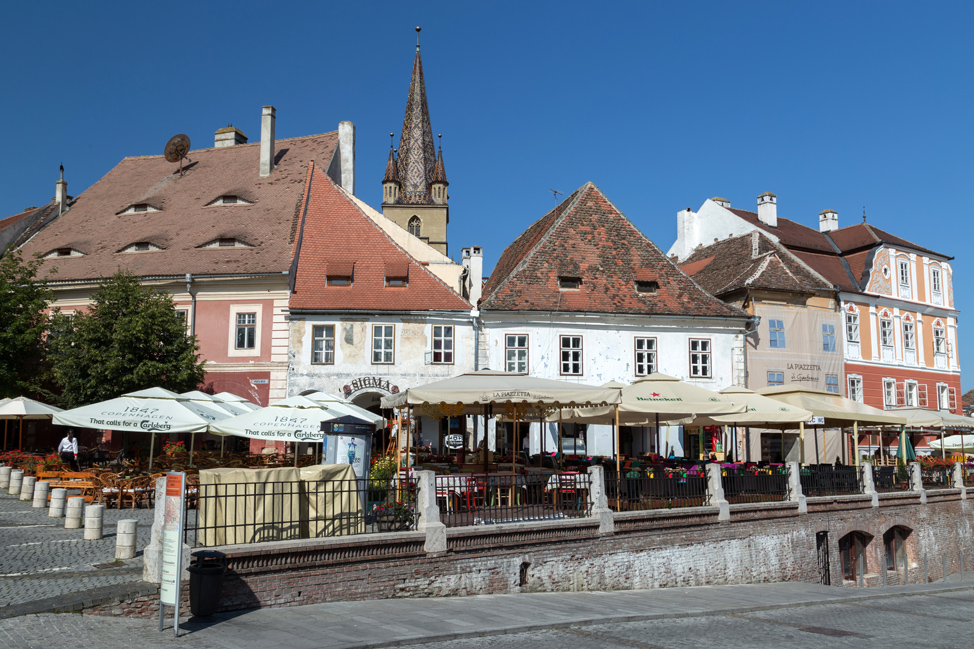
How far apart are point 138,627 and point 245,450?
19.0 metres

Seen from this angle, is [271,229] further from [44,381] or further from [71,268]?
[44,381]

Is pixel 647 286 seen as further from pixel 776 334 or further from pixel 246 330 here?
pixel 246 330

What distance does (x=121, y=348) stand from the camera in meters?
25.6

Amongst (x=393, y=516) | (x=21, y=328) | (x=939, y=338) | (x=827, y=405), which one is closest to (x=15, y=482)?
(x=21, y=328)

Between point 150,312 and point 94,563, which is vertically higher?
point 150,312

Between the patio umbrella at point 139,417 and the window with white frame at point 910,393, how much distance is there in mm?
30396

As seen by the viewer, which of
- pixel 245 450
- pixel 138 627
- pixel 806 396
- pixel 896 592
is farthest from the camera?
pixel 245 450

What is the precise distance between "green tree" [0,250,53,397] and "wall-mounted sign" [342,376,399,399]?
32.7 ft

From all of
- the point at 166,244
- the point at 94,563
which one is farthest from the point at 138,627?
the point at 166,244

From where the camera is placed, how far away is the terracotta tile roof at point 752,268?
112 ft

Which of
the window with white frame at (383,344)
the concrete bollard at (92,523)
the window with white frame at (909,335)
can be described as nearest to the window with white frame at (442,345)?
the window with white frame at (383,344)

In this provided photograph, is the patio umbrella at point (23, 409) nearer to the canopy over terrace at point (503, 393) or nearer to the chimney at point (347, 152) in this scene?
the canopy over terrace at point (503, 393)

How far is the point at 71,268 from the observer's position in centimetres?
3077

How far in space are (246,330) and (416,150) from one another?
45.0m
